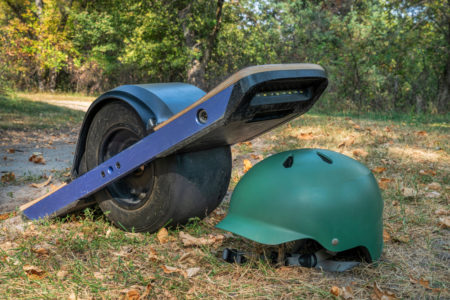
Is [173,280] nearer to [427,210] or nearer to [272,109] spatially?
[272,109]

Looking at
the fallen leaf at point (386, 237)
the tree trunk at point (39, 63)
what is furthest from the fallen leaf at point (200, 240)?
the tree trunk at point (39, 63)

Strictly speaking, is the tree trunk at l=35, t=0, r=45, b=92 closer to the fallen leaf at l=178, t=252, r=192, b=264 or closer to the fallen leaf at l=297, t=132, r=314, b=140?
the fallen leaf at l=297, t=132, r=314, b=140

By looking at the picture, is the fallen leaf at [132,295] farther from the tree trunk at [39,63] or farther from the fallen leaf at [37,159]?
the tree trunk at [39,63]

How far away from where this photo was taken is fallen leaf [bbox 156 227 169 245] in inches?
98.6

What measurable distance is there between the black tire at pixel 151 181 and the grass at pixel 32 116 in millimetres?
5915

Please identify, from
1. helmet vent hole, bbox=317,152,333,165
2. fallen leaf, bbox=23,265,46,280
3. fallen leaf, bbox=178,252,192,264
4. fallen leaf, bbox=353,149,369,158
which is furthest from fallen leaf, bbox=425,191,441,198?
fallen leaf, bbox=23,265,46,280

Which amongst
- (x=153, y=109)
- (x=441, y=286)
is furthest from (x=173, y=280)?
(x=441, y=286)

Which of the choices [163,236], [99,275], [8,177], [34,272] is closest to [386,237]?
[163,236]

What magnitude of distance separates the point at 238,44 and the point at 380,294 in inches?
602

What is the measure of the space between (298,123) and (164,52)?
11087mm

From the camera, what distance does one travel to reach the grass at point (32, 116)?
820 cm

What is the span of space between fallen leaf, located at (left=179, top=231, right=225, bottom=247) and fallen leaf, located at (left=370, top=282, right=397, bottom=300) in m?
0.97

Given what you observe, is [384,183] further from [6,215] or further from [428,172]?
[6,215]

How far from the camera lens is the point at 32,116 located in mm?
9664
